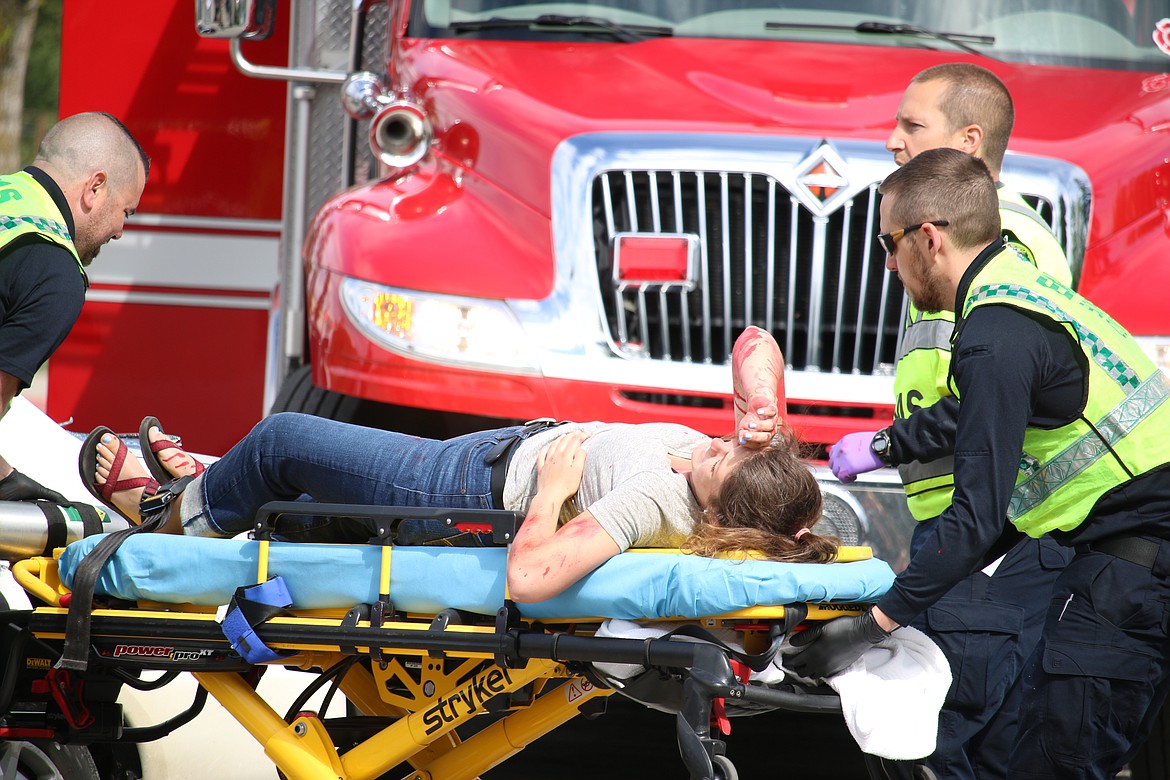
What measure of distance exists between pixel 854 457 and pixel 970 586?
436 millimetres

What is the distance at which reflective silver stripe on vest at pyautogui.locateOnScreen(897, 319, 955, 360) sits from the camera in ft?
12.0

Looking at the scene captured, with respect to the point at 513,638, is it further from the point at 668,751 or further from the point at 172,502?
the point at 668,751

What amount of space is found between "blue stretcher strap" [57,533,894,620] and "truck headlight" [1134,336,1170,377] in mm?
1749

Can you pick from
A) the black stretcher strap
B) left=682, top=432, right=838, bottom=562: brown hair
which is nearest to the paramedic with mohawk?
left=682, top=432, right=838, bottom=562: brown hair

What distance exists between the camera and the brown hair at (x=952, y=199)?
341 centimetres

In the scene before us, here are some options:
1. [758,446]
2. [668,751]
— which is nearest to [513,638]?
[758,446]

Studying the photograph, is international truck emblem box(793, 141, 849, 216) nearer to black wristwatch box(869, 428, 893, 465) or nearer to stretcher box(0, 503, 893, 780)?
black wristwatch box(869, 428, 893, 465)

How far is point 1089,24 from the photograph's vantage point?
5.49m

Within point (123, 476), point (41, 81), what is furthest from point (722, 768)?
point (41, 81)

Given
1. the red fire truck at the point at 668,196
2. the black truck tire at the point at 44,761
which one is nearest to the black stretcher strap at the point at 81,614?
the black truck tire at the point at 44,761

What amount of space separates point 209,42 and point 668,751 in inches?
152

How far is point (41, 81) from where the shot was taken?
2889 cm

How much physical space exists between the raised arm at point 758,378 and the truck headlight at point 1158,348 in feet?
4.19

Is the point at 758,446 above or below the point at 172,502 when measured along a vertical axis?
above
